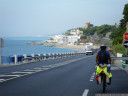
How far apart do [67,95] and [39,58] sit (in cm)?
3576

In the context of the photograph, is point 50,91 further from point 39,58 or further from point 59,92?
point 39,58

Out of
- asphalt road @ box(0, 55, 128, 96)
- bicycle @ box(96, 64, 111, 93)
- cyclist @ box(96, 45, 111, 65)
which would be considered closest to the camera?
bicycle @ box(96, 64, 111, 93)

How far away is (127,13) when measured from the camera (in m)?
99.3

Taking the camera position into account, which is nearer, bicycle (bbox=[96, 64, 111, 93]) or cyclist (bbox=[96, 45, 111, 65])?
bicycle (bbox=[96, 64, 111, 93])

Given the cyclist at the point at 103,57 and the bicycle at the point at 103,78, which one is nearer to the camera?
the bicycle at the point at 103,78

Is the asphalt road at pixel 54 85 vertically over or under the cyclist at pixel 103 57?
under

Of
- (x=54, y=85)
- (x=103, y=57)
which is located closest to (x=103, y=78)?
(x=103, y=57)

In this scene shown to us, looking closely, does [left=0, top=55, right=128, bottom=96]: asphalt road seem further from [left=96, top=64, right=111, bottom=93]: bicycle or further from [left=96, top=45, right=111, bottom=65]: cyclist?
[left=96, top=45, right=111, bottom=65]: cyclist

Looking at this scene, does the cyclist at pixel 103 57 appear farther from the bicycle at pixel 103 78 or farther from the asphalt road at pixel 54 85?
the asphalt road at pixel 54 85

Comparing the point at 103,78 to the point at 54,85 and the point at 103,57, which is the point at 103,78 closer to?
the point at 103,57

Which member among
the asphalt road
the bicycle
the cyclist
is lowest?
the asphalt road

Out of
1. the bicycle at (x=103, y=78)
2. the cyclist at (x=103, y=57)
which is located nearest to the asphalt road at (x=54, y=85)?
the bicycle at (x=103, y=78)

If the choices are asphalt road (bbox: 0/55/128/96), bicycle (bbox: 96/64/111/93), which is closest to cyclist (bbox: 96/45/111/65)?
bicycle (bbox: 96/64/111/93)

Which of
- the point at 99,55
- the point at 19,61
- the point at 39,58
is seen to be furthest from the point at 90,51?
the point at 99,55
